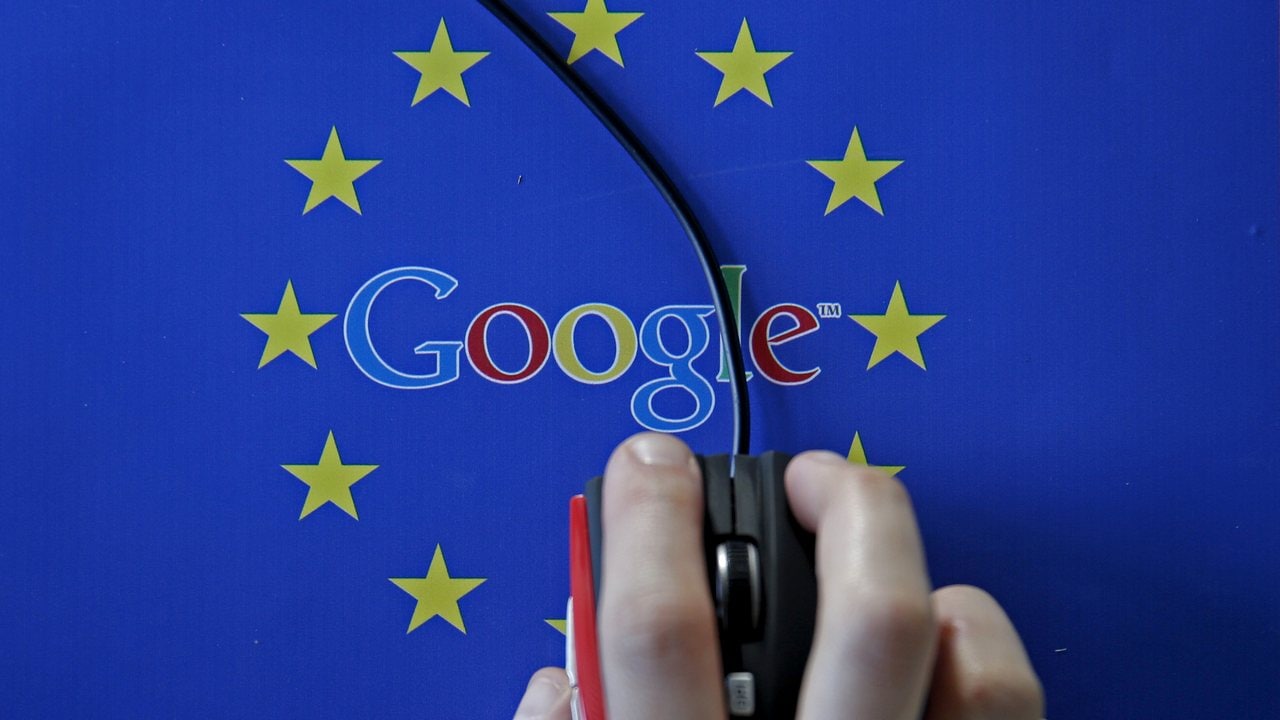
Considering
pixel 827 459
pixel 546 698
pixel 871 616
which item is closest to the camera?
pixel 871 616

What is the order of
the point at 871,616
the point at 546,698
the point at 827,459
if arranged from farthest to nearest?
the point at 546,698
the point at 827,459
the point at 871,616

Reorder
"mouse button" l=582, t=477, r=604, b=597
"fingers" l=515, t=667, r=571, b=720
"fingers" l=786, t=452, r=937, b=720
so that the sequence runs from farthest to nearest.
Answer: "fingers" l=515, t=667, r=571, b=720 → "mouse button" l=582, t=477, r=604, b=597 → "fingers" l=786, t=452, r=937, b=720

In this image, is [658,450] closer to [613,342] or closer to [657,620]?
[657,620]

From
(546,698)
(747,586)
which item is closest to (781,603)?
(747,586)

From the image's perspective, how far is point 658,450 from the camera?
389 mm

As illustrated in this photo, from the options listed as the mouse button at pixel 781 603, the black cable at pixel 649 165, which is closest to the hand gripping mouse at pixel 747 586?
the mouse button at pixel 781 603

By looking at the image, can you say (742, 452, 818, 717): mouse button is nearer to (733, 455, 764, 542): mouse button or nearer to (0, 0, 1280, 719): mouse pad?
(733, 455, 764, 542): mouse button

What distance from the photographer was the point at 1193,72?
1.95ft

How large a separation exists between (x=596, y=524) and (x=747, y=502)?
69mm

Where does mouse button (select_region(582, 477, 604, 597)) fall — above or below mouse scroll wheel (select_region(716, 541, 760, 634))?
above

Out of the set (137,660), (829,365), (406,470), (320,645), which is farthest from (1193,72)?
(137,660)

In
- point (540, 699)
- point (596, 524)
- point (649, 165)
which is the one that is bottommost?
point (540, 699)

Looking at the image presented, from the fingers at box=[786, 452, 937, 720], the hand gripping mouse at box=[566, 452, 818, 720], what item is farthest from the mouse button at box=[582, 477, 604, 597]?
the fingers at box=[786, 452, 937, 720]

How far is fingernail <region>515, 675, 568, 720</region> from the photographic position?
20.5 inches
